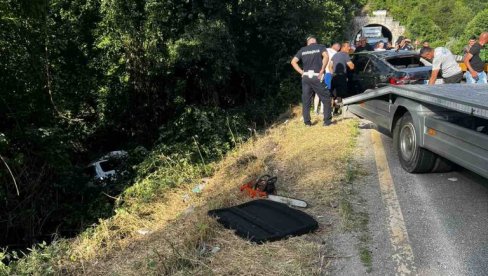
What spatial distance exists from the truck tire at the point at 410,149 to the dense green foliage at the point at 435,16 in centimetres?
2955

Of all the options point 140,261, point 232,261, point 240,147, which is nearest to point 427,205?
point 232,261

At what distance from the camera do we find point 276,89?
1631cm

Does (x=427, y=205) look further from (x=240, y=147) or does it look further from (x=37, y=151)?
(x=37, y=151)

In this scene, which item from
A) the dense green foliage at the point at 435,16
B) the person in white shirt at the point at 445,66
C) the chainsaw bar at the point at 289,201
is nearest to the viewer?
the chainsaw bar at the point at 289,201

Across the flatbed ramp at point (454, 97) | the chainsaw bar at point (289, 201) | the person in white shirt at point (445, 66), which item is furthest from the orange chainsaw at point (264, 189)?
the person in white shirt at point (445, 66)

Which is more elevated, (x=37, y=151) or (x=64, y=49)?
(x=64, y=49)

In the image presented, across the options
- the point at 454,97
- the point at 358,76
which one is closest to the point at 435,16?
the point at 358,76

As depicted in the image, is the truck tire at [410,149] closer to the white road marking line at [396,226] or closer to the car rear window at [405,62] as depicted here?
the white road marking line at [396,226]

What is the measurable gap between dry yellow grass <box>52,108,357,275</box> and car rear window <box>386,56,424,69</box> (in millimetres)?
1966

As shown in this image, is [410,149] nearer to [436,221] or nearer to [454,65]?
[436,221]

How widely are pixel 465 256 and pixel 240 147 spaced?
6631 mm

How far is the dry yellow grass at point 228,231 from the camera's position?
152 inches

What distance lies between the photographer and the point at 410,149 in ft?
20.2

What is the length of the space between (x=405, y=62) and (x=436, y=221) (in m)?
6.51
